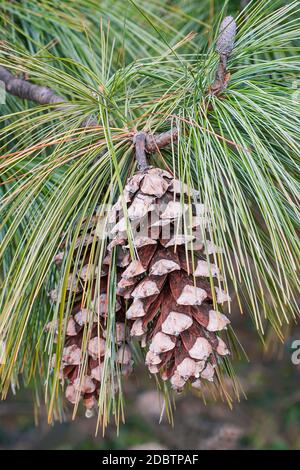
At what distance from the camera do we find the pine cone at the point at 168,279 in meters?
0.55

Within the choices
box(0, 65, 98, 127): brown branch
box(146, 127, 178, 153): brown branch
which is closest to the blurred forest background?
box(0, 65, 98, 127): brown branch

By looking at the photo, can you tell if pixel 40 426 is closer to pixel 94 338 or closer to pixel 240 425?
pixel 240 425

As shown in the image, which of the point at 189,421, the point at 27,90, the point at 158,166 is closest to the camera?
the point at 158,166

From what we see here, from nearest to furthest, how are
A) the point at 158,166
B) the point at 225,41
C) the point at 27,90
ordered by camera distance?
the point at 225,41 → the point at 158,166 → the point at 27,90

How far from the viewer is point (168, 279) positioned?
1.90 ft

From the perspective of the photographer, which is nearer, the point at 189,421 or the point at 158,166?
the point at 158,166

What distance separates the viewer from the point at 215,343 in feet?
1.89

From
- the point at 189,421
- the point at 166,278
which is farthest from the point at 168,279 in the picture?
the point at 189,421

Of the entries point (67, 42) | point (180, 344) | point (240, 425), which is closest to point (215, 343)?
point (180, 344)

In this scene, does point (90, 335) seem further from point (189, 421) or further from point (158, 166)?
point (189, 421)

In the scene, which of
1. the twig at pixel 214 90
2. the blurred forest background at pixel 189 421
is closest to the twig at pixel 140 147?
the twig at pixel 214 90

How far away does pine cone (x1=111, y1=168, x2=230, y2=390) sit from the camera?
547 mm

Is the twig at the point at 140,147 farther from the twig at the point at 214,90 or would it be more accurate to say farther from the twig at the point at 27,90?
the twig at the point at 27,90

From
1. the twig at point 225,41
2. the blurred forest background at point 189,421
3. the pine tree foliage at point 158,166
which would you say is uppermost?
the twig at point 225,41
